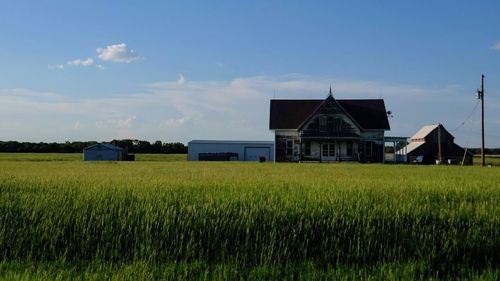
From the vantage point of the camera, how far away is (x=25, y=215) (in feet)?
25.2

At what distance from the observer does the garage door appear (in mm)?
69812

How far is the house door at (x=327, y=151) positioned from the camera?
55.1m

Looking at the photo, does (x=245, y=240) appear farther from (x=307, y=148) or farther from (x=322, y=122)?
(x=307, y=148)

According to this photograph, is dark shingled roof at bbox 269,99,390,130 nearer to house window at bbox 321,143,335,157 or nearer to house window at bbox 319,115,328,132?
house window at bbox 319,115,328,132

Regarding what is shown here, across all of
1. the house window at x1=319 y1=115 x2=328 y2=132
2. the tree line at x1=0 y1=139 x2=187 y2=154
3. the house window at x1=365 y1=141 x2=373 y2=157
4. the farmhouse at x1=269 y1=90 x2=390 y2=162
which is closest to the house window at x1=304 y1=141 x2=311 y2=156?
the farmhouse at x1=269 y1=90 x2=390 y2=162

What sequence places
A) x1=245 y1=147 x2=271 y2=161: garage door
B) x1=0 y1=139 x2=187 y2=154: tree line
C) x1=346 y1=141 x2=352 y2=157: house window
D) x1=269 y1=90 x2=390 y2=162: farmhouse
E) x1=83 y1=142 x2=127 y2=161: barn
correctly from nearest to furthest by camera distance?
x1=269 y1=90 x2=390 y2=162: farmhouse
x1=346 y1=141 x2=352 y2=157: house window
x1=245 y1=147 x2=271 y2=161: garage door
x1=83 y1=142 x2=127 y2=161: barn
x1=0 y1=139 x2=187 y2=154: tree line

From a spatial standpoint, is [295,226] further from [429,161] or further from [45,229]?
[429,161]

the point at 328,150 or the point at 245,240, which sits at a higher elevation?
the point at 328,150

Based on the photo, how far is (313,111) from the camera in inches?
2247

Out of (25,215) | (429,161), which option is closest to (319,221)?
(25,215)

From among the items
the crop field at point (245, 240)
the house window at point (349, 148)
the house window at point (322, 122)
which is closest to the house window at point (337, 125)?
the house window at point (322, 122)

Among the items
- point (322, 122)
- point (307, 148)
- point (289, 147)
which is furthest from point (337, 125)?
point (289, 147)

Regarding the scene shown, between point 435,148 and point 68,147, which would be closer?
point 435,148

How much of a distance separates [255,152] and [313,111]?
15.6 meters
